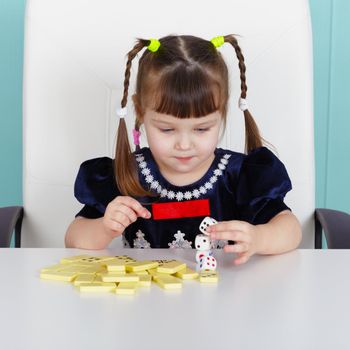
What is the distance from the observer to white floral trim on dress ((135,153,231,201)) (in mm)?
1589

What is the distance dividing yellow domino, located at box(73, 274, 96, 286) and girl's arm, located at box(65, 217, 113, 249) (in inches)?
11.8

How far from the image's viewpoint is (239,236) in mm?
1191

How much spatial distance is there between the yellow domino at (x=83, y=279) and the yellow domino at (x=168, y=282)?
0.30 feet

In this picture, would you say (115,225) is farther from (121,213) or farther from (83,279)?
(83,279)

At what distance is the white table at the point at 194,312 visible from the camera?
793 millimetres

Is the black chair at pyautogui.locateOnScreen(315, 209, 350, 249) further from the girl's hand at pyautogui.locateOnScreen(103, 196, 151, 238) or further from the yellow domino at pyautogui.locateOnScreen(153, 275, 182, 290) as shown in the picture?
the yellow domino at pyautogui.locateOnScreen(153, 275, 182, 290)

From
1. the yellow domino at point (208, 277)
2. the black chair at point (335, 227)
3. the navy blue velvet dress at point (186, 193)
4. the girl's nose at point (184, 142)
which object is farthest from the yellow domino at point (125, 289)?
the black chair at point (335, 227)

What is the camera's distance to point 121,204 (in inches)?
50.7

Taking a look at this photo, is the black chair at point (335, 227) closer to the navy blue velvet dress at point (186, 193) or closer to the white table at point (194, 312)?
the navy blue velvet dress at point (186, 193)

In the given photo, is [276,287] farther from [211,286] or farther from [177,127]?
[177,127]

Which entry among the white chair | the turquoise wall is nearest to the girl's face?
the white chair

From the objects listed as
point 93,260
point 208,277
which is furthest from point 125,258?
point 208,277

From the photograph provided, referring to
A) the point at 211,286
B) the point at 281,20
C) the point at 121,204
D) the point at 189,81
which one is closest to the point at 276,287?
the point at 211,286

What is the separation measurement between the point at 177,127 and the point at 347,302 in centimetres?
54
